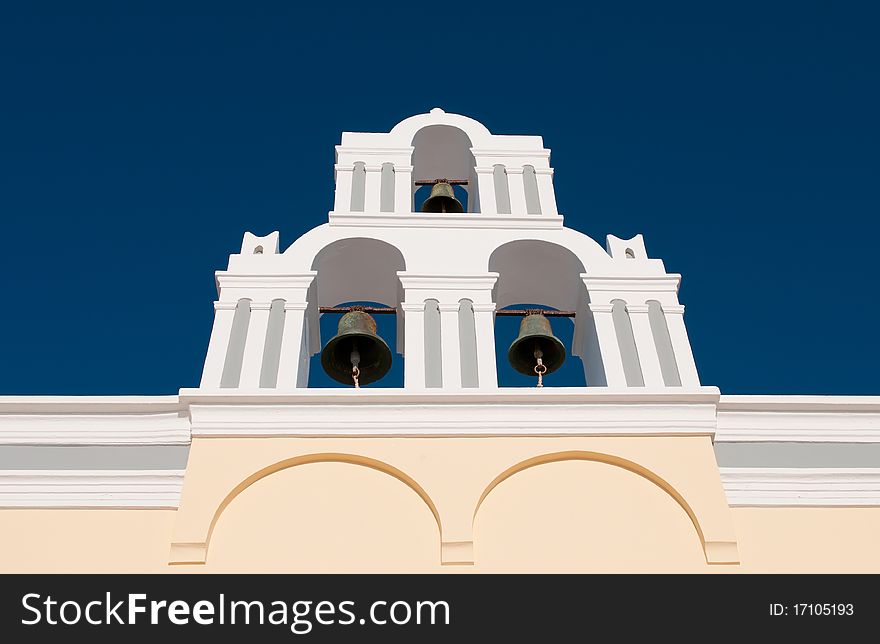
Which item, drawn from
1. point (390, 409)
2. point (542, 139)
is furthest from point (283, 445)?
point (542, 139)

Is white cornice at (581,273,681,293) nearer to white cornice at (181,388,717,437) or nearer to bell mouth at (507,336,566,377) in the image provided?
bell mouth at (507,336,566,377)

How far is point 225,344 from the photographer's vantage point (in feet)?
29.3

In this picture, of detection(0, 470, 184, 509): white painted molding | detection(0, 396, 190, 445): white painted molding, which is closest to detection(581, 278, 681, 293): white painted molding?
detection(0, 396, 190, 445): white painted molding

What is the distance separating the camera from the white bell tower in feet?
29.0

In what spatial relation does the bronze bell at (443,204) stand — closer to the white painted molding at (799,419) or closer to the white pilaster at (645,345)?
the white pilaster at (645,345)

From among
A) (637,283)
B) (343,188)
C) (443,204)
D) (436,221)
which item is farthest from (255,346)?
(443,204)

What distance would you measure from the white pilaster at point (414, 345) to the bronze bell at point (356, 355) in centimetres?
28

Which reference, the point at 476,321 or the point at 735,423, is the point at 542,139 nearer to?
the point at 476,321

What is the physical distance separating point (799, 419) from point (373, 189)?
445 cm

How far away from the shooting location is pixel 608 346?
9.11m

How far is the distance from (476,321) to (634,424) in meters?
1.65

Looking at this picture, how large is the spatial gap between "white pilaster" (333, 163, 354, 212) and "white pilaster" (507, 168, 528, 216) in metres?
1.44
